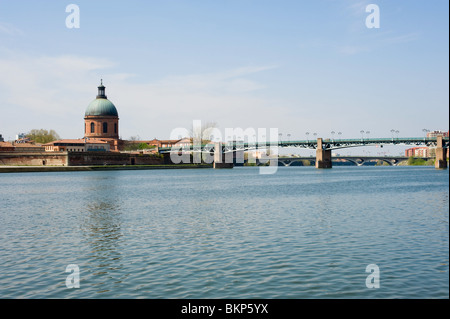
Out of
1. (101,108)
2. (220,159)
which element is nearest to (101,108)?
(101,108)

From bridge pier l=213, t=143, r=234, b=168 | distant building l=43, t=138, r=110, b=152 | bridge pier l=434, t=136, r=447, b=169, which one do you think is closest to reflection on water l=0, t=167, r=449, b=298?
bridge pier l=434, t=136, r=447, b=169

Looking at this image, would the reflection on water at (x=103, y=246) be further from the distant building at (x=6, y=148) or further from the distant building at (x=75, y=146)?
the distant building at (x=75, y=146)

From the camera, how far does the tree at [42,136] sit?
159m

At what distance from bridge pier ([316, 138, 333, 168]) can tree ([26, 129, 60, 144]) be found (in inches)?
3451

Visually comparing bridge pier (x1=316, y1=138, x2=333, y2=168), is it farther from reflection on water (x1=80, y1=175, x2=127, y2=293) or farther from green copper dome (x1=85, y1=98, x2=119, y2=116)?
reflection on water (x1=80, y1=175, x2=127, y2=293)

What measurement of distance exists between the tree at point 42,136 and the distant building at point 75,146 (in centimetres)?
2984

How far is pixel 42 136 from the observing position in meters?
162

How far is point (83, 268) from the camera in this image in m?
13.6

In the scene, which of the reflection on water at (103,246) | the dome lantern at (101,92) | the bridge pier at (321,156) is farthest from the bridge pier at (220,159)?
the reflection on water at (103,246)

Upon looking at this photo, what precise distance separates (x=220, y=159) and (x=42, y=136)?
2516 inches

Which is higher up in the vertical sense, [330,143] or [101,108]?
[101,108]

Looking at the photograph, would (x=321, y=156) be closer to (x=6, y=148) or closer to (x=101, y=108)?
(x=101, y=108)

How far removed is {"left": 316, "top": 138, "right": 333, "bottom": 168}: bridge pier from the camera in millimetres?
134337
